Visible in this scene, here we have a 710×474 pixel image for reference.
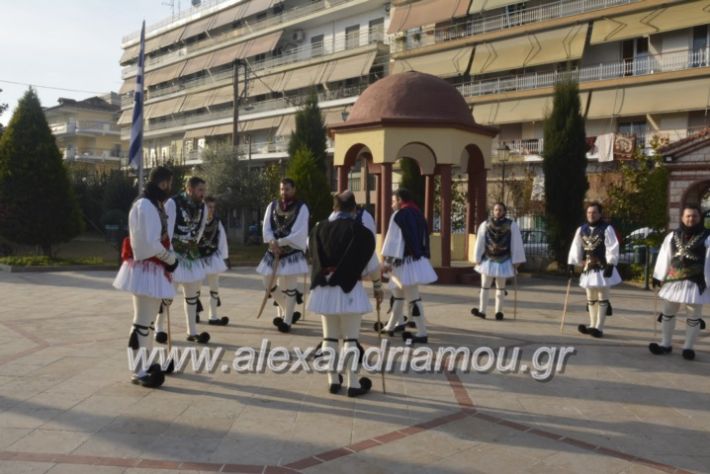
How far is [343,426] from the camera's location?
5.32 meters

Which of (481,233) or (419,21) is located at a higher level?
(419,21)

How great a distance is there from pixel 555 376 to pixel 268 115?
1657 inches

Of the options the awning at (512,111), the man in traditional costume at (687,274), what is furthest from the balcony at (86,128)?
the man in traditional costume at (687,274)

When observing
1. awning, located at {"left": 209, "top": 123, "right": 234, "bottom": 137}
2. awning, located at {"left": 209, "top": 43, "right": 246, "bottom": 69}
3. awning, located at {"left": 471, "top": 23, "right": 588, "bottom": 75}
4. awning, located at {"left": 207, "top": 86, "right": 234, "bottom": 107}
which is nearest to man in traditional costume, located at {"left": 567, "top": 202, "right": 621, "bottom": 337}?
awning, located at {"left": 471, "top": 23, "right": 588, "bottom": 75}

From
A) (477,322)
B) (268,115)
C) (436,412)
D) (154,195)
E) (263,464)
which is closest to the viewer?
(263,464)

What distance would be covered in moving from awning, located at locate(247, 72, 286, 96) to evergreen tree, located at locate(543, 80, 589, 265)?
29.7 meters

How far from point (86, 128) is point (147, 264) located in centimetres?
6885

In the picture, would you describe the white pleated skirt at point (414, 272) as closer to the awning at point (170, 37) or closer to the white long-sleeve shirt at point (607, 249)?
the white long-sleeve shirt at point (607, 249)

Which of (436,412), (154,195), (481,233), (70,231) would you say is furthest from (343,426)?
(70,231)

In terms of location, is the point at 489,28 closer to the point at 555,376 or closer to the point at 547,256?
the point at 547,256

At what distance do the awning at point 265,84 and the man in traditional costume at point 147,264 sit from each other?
133 feet

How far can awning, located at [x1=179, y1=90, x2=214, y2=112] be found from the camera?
5353cm

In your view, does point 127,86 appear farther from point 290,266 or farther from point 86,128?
point 290,266

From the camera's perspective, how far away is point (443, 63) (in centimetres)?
3650
